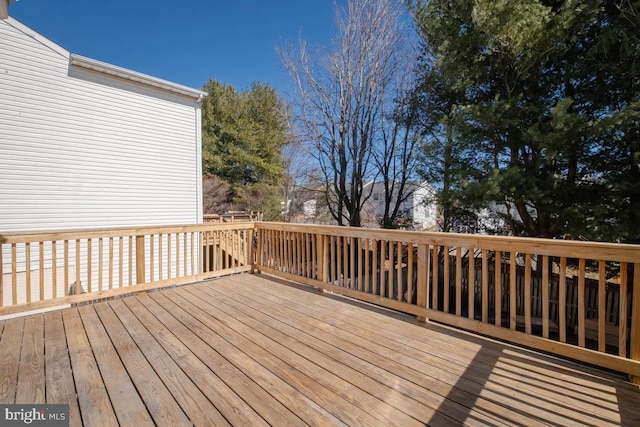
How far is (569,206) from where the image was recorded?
17.7ft

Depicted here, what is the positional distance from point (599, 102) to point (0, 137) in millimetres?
11210

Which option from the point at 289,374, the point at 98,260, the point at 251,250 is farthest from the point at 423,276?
the point at 98,260

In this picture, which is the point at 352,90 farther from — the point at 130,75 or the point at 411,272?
the point at 411,272

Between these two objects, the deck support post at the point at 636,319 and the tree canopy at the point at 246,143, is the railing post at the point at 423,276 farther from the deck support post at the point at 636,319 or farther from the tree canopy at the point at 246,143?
the tree canopy at the point at 246,143

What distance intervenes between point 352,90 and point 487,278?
8358 millimetres

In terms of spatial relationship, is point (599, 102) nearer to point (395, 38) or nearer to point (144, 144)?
point (395, 38)

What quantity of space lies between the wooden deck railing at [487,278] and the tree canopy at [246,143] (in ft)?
41.3

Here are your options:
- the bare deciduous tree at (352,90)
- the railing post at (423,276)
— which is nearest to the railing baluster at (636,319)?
the railing post at (423,276)

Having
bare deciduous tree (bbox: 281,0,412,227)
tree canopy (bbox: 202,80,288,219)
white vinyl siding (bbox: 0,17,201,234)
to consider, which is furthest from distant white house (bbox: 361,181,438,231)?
tree canopy (bbox: 202,80,288,219)

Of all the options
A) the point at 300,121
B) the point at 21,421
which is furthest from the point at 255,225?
the point at 300,121

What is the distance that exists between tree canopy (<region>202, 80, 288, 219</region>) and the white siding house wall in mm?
8668

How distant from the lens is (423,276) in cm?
298

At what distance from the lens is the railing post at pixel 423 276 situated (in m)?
2.98

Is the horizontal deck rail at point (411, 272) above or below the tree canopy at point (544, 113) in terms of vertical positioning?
below
